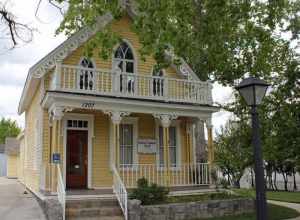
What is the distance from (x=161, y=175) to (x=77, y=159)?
11.5ft

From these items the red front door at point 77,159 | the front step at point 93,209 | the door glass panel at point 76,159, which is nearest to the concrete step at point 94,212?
the front step at point 93,209

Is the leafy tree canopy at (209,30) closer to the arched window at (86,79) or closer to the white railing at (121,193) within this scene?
the arched window at (86,79)

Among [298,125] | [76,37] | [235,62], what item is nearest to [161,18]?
[76,37]

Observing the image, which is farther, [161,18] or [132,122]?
[132,122]

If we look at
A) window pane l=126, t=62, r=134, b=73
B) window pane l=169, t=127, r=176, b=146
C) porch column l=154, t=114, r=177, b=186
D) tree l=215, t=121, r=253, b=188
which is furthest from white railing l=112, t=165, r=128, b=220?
tree l=215, t=121, r=253, b=188

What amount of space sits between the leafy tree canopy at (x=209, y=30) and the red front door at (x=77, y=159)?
416 cm

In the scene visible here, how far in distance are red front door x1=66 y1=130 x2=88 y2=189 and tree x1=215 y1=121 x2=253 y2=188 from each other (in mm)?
8848

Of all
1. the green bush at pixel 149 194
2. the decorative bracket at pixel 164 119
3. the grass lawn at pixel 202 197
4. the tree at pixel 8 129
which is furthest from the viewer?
the tree at pixel 8 129

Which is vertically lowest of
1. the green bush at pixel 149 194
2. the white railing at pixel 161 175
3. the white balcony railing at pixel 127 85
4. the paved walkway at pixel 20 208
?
the paved walkway at pixel 20 208

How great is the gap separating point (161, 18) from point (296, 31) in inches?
429

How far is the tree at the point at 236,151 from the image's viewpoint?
66.5 ft

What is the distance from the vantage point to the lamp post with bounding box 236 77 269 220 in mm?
6031

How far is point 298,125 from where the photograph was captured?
13.7 metres

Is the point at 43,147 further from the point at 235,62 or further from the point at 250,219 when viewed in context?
the point at 235,62
